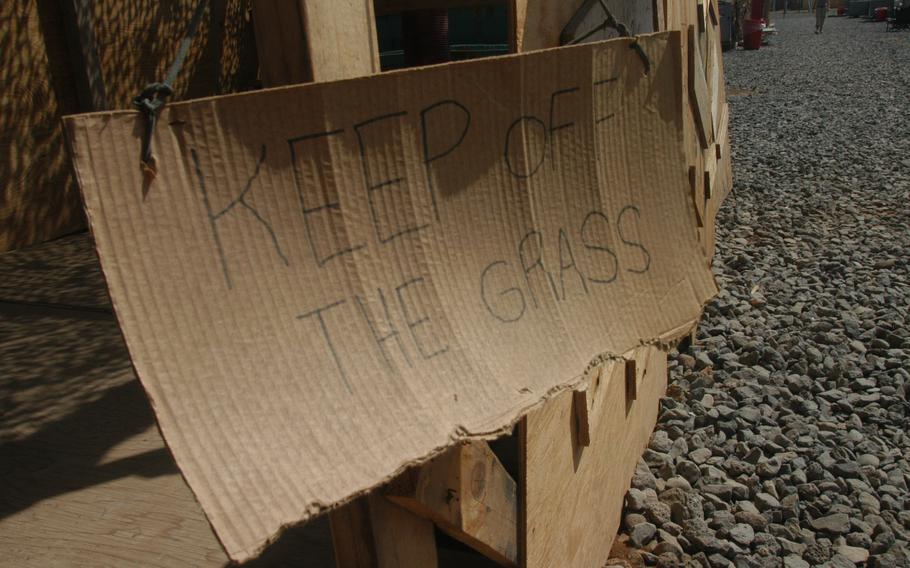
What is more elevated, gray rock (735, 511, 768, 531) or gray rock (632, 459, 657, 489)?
gray rock (632, 459, 657, 489)

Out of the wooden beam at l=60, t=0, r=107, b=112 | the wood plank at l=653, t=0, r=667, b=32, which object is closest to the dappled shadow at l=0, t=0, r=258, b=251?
the wooden beam at l=60, t=0, r=107, b=112

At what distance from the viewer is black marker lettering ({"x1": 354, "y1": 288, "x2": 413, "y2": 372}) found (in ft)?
3.69

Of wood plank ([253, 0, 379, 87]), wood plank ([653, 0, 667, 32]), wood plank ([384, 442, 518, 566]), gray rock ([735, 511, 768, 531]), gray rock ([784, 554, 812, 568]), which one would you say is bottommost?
gray rock ([784, 554, 812, 568])

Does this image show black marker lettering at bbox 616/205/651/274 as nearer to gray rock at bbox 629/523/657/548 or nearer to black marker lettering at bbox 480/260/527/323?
black marker lettering at bbox 480/260/527/323

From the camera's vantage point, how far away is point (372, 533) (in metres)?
1.47

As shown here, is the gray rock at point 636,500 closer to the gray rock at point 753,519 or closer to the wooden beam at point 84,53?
the gray rock at point 753,519

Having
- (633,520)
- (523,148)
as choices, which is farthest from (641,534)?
(523,148)

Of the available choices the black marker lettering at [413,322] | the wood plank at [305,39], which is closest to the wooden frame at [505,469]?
the wood plank at [305,39]

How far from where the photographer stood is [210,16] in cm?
655

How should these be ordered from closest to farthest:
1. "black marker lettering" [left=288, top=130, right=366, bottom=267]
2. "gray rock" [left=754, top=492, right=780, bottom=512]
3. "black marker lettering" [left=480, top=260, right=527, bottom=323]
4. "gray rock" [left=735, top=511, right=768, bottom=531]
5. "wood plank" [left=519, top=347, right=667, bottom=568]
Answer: "black marker lettering" [left=288, top=130, right=366, bottom=267] → "black marker lettering" [left=480, top=260, right=527, bottom=323] → "wood plank" [left=519, top=347, right=667, bottom=568] → "gray rock" [left=735, top=511, right=768, bottom=531] → "gray rock" [left=754, top=492, right=780, bottom=512]

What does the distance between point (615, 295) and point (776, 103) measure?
1513 cm

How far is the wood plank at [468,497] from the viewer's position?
1.46 meters

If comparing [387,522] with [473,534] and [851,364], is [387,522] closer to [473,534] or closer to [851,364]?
[473,534]

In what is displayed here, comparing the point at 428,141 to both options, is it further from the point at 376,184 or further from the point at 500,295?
the point at 500,295
